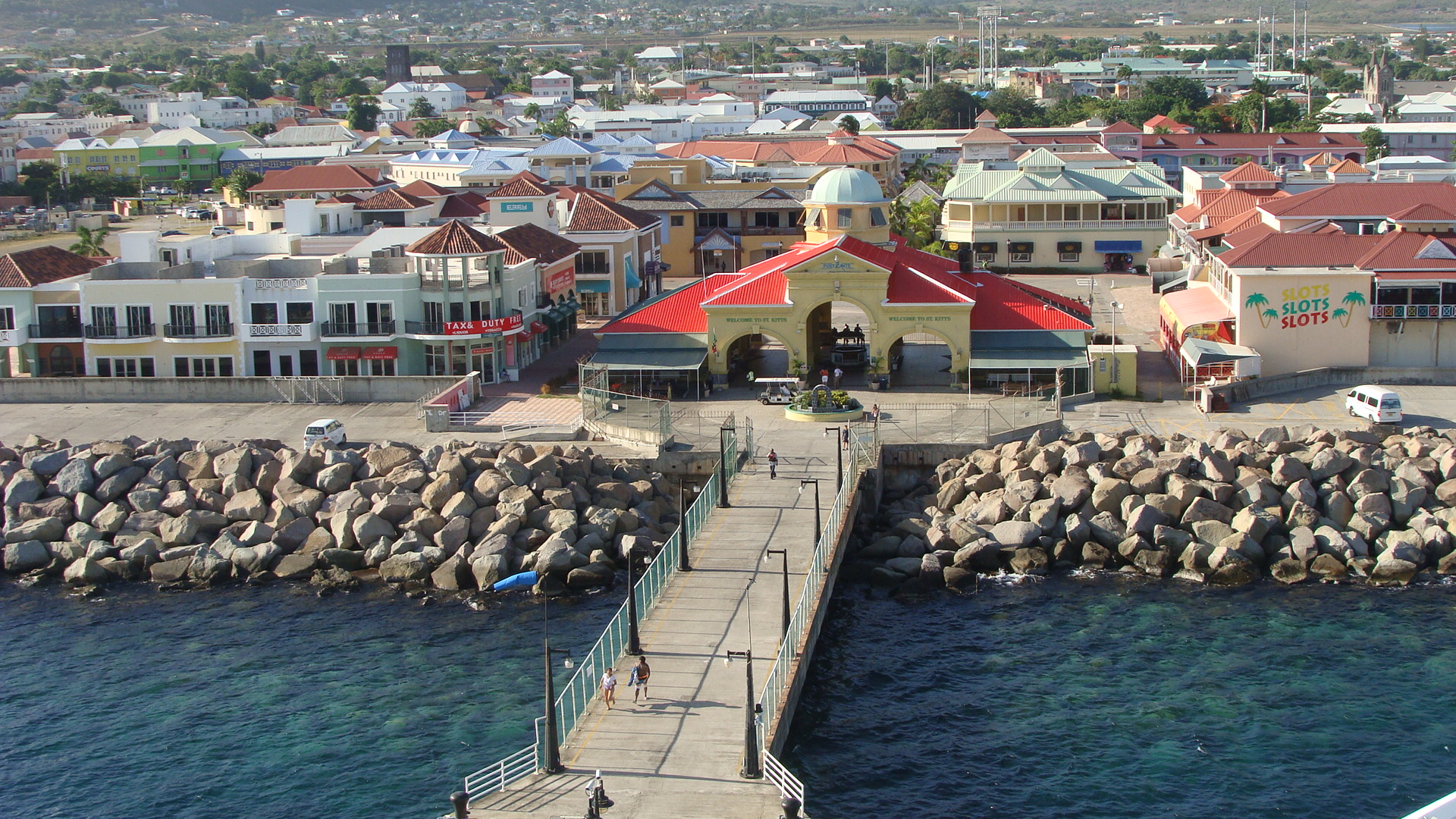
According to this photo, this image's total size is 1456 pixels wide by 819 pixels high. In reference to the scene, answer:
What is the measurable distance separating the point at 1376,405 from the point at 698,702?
32.8 m

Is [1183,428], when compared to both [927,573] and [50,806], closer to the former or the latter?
[927,573]

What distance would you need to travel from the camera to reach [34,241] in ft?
418

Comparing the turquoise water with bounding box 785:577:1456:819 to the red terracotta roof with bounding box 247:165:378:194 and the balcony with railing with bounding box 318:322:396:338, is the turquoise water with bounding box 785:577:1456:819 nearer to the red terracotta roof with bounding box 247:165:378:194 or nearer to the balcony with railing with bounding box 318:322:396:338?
the balcony with railing with bounding box 318:322:396:338

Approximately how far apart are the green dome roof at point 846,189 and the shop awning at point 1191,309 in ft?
46.4

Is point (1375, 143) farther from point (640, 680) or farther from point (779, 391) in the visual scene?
point (640, 680)

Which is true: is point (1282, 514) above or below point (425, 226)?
below

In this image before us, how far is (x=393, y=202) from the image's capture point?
92.8 m

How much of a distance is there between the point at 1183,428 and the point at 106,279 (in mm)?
45091

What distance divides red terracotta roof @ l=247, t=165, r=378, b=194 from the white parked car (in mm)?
66348

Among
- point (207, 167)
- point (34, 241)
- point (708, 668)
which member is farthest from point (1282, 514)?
point (207, 167)

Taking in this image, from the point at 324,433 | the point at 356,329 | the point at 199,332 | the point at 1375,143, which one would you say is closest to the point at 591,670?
the point at 324,433

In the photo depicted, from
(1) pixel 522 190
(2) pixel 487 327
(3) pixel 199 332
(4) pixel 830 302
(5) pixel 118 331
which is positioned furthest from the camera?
(1) pixel 522 190

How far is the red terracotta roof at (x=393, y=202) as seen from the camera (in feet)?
303

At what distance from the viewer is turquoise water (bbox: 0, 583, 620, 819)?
34.0 meters
